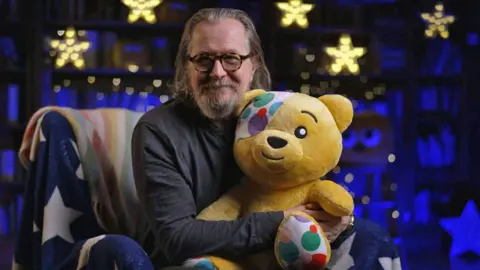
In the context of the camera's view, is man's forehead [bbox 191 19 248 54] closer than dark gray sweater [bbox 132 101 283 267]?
No

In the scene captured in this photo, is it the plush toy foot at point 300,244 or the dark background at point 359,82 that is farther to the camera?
the dark background at point 359,82

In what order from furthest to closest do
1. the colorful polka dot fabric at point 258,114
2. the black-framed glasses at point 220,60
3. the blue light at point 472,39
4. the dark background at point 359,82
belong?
the blue light at point 472,39, the dark background at point 359,82, the black-framed glasses at point 220,60, the colorful polka dot fabric at point 258,114

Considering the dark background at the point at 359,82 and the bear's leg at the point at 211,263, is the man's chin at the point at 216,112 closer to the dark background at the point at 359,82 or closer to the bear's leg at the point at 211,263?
the bear's leg at the point at 211,263

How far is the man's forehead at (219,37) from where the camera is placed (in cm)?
150

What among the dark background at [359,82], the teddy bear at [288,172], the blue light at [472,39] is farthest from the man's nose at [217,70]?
the blue light at [472,39]

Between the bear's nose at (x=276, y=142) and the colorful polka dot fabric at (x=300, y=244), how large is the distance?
0.14m

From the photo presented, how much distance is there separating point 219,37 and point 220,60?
0.17ft

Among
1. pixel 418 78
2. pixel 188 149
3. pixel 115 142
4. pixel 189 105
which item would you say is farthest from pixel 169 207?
pixel 418 78

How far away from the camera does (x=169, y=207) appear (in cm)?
139

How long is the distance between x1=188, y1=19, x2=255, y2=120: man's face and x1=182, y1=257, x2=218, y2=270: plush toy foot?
33cm

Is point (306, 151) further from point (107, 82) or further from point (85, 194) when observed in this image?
point (107, 82)

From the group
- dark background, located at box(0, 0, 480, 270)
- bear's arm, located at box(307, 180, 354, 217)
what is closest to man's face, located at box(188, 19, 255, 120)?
bear's arm, located at box(307, 180, 354, 217)

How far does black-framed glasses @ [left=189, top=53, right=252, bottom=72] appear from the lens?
1.50 m

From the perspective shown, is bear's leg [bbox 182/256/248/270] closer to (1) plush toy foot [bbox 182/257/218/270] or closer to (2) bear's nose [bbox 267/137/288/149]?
(1) plush toy foot [bbox 182/257/218/270]
